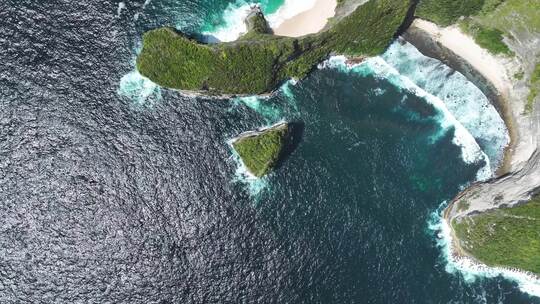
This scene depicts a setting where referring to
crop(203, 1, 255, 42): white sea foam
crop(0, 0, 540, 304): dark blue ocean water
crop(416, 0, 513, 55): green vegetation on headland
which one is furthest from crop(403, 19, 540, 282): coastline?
crop(203, 1, 255, 42): white sea foam

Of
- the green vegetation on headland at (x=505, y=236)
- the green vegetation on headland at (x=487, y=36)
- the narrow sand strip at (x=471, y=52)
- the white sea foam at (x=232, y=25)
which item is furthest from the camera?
the white sea foam at (x=232, y=25)

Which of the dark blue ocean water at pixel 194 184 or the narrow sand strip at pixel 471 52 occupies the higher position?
the narrow sand strip at pixel 471 52

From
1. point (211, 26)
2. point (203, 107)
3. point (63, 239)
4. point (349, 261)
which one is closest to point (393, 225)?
point (349, 261)

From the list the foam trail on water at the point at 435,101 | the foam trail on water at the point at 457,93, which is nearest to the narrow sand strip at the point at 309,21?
the foam trail on water at the point at 435,101

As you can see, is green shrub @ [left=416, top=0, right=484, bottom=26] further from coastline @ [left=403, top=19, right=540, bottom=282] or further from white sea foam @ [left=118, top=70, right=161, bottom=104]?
white sea foam @ [left=118, top=70, right=161, bottom=104]

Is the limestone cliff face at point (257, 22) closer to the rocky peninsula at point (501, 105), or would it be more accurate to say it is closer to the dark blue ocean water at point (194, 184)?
the dark blue ocean water at point (194, 184)

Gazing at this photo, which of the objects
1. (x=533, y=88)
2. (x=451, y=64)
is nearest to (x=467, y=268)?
(x=533, y=88)

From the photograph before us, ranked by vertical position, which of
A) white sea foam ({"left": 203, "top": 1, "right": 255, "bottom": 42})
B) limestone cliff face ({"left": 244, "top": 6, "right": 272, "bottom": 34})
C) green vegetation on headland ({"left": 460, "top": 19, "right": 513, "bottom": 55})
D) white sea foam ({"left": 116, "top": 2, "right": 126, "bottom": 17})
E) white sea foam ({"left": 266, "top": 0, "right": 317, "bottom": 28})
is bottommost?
white sea foam ({"left": 116, "top": 2, "right": 126, "bottom": 17})

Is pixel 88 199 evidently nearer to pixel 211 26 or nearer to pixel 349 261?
pixel 211 26
